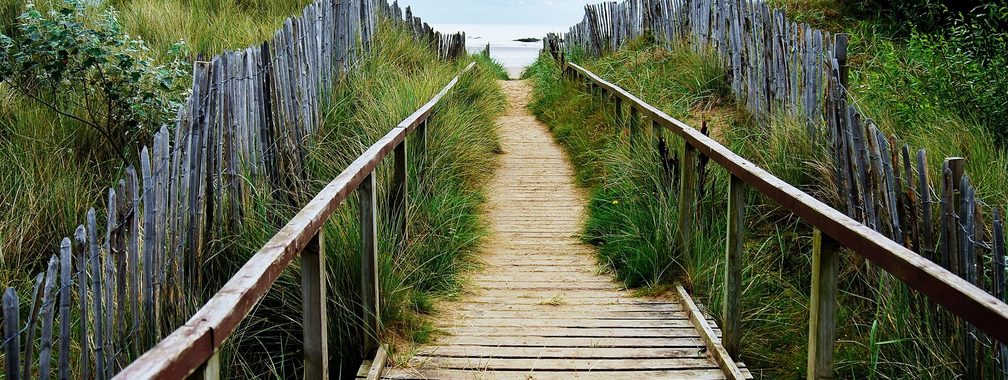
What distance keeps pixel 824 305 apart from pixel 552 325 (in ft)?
5.03

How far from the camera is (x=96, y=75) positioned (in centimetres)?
536

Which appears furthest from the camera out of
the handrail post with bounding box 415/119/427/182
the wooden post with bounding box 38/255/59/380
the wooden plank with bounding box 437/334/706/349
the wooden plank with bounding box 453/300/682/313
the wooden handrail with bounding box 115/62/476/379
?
the handrail post with bounding box 415/119/427/182

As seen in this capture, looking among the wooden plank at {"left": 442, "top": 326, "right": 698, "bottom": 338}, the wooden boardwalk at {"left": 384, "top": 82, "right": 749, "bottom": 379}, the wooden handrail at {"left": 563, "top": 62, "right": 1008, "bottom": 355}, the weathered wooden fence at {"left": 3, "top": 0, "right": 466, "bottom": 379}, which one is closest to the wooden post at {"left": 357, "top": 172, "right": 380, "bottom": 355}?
the wooden boardwalk at {"left": 384, "top": 82, "right": 749, "bottom": 379}

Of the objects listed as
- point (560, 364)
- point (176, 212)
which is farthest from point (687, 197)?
point (176, 212)

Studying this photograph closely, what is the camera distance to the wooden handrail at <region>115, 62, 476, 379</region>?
1433 mm

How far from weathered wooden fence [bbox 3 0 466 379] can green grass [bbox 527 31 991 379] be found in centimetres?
198

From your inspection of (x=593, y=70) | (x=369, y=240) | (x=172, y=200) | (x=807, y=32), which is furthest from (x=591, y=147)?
(x=172, y=200)

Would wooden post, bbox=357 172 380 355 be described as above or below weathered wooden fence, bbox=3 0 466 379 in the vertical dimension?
below

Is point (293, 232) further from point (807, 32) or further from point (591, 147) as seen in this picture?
point (591, 147)

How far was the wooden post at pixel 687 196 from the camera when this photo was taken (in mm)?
4598

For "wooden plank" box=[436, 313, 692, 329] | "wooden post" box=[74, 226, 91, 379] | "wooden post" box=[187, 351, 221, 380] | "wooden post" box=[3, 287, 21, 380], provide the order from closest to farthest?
"wooden post" box=[187, 351, 221, 380] < "wooden post" box=[3, 287, 21, 380] < "wooden post" box=[74, 226, 91, 379] < "wooden plank" box=[436, 313, 692, 329]

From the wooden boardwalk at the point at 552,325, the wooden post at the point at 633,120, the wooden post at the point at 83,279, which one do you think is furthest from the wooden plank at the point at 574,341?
the wooden post at the point at 633,120

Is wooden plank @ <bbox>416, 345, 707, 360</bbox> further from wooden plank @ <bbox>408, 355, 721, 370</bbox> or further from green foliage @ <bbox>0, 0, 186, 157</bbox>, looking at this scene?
green foliage @ <bbox>0, 0, 186, 157</bbox>

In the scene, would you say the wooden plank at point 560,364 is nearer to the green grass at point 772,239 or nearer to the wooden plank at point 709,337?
the wooden plank at point 709,337
